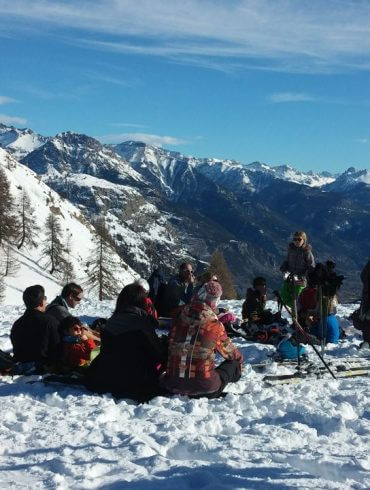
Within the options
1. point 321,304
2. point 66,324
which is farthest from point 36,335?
point 321,304

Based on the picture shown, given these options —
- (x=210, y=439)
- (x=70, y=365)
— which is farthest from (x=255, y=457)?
(x=70, y=365)

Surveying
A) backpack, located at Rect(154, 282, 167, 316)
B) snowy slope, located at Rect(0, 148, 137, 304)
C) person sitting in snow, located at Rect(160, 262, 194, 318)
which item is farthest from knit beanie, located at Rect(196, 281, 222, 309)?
snowy slope, located at Rect(0, 148, 137, 304)

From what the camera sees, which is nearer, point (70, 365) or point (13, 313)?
point (70, 365)

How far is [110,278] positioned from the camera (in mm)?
60406

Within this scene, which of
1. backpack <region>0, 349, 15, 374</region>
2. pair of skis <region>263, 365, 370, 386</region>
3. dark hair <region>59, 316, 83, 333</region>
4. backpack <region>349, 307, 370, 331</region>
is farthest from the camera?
backpack <region>349, 307, 370, 331</region>

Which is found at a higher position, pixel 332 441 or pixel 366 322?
A: pixel 366 322

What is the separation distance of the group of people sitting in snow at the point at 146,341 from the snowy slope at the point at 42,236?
158 feet

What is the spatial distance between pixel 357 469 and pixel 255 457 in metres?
1.04

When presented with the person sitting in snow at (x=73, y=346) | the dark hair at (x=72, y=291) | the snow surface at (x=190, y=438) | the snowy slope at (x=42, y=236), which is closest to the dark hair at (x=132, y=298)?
the snow surface at (x=190, y=438)

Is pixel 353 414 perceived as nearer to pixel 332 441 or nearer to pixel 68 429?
pixel 332 441

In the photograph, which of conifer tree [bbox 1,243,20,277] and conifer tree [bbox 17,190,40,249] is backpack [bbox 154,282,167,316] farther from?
conifer tree [bbox 17,190,40,249]

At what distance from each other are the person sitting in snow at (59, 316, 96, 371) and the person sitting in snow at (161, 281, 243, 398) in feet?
6.36

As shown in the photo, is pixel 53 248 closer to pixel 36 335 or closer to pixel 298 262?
pixel 298 262

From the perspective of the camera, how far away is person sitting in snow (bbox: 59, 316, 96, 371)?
9.31 m
